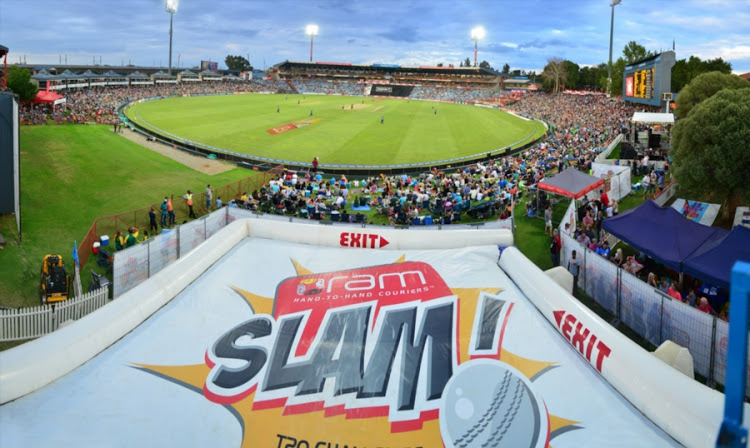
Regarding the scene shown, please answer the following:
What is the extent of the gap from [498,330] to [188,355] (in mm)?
5877

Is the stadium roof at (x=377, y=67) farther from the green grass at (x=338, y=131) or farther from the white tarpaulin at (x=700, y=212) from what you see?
the white tarpaulin at (x=700, y=212)

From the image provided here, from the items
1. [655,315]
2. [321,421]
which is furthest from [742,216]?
[321,421]

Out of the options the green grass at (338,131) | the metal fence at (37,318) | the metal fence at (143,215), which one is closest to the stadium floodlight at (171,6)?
the green grass at (338,131)

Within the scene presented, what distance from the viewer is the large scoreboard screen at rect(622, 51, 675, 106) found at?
4692cm

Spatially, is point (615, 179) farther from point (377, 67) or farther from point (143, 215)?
point (377, 67)

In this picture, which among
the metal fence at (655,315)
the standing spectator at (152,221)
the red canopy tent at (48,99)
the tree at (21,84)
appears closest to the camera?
the metal fence at (655,315)

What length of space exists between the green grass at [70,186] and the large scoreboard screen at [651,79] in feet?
137

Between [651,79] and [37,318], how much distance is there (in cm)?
5609

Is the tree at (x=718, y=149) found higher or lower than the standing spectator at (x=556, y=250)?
higher

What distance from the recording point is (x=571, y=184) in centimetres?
2155

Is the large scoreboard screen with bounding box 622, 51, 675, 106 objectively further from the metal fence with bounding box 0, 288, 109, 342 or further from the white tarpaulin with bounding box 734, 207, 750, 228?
the metal fence with bounding box 0, 288, 109, 342

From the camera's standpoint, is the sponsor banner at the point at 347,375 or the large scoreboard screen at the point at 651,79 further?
the large scoreboard screen at the point at 651,79

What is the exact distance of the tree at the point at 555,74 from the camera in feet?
394

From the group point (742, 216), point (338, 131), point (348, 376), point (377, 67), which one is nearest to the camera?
point (348, 376)
